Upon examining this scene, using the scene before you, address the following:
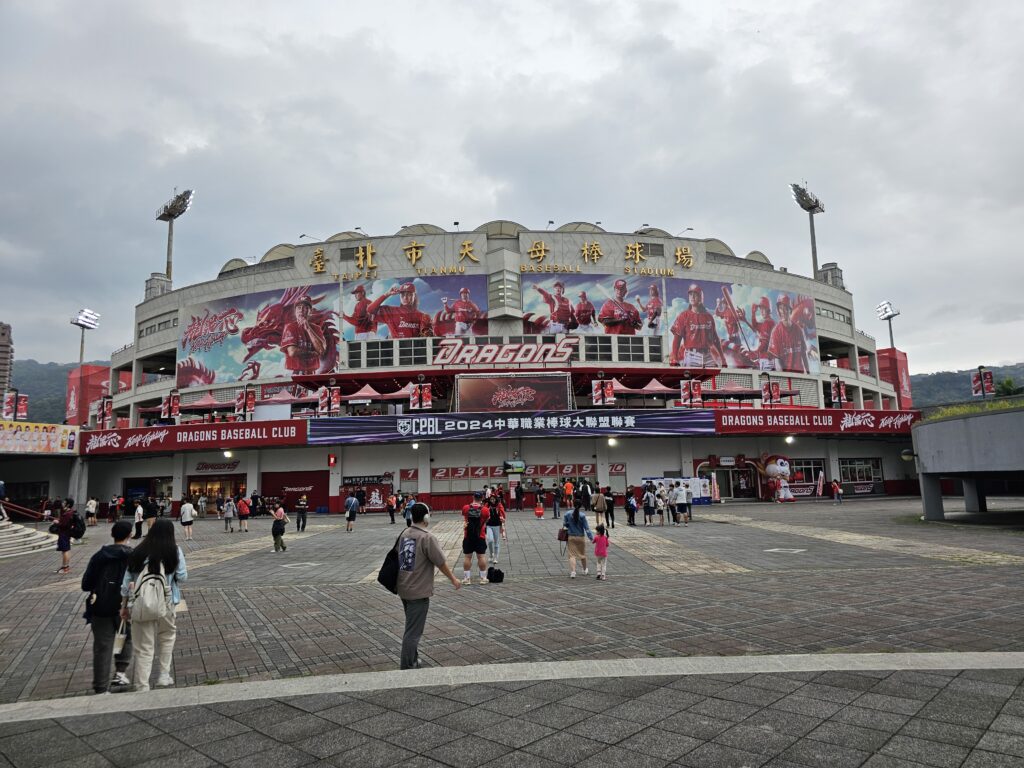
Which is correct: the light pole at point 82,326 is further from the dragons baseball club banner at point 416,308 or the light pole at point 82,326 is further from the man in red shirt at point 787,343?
the man in red shirt at point 787,343

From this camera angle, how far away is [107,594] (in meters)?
6.21

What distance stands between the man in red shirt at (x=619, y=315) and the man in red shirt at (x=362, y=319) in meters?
17.1

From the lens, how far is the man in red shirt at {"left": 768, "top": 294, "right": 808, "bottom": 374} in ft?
157

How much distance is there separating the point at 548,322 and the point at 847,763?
41.4 meters

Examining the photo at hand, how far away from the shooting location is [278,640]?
779cm

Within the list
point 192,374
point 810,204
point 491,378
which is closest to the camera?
point 491,378

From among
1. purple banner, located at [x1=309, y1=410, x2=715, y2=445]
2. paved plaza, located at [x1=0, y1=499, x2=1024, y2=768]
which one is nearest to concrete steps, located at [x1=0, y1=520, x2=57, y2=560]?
paved plaza, located at [x1=0, y1=499, x2=1024, y2=768]

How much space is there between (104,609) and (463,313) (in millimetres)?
39333

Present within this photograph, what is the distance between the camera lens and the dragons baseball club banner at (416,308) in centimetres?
4456

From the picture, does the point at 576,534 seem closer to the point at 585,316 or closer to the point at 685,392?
the point at 685,392

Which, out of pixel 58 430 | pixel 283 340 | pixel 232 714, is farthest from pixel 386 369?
pixel 232 714

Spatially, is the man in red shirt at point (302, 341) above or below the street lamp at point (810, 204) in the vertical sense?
below

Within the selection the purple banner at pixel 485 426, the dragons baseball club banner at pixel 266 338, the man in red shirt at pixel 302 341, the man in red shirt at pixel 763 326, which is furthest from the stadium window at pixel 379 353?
the man in red shirt at pixel 763 326

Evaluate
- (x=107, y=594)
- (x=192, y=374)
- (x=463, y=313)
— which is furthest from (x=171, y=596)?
(x=192, y=374)
